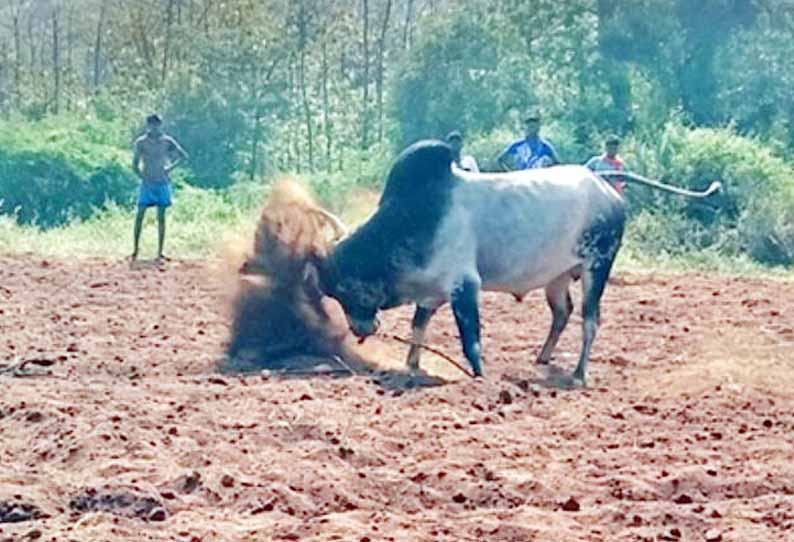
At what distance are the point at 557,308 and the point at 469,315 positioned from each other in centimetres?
146

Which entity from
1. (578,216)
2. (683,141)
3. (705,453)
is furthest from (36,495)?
(683,141)

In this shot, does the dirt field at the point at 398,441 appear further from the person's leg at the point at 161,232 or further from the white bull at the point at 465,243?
the person's leg at the point at 161,232

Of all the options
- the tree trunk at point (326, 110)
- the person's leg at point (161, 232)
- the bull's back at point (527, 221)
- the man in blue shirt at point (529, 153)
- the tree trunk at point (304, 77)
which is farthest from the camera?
the tree trunk at point (326, 110)

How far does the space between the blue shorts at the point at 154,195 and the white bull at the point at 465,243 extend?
8045mm

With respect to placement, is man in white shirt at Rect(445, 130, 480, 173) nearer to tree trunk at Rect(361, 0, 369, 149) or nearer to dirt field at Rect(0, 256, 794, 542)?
dirt field at Rect(0, 256, 794, 542)

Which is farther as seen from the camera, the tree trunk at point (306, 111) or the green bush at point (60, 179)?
the tree trunk at point (306, 111)

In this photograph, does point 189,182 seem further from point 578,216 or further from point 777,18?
point 578,216

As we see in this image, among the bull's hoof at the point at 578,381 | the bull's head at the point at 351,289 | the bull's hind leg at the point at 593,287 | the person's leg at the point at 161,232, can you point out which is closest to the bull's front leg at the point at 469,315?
the bull's head at the point at 351,289

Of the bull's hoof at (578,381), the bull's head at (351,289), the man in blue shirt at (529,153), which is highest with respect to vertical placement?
the man in blue shirt at (529,153)

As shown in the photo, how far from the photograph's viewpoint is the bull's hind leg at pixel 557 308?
11539 millimetres

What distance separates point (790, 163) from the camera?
23.5 metres

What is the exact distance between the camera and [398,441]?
26.7 feet

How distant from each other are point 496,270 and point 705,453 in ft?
10.2

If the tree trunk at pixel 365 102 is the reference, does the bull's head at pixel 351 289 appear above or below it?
above
